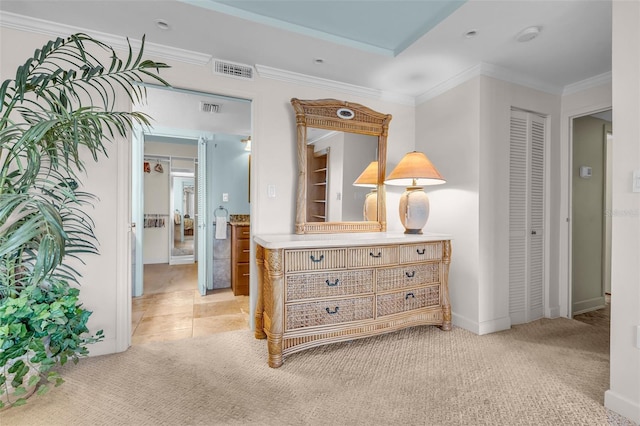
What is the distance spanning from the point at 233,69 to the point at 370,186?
1602 millimetres

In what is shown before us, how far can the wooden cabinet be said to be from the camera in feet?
12.9

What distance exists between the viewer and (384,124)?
120 inches

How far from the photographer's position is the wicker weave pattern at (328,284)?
2166 mm

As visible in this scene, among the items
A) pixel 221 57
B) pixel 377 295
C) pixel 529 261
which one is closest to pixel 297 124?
pixel 221 57

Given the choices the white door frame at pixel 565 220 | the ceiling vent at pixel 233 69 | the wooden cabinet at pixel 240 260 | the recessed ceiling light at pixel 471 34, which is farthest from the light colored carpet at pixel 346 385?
the recessed ceiling light at pixel 471 34

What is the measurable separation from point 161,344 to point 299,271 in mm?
1307

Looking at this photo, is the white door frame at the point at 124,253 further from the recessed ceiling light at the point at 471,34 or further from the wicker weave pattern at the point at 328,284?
the recessed ceiling light at the point at 471,34

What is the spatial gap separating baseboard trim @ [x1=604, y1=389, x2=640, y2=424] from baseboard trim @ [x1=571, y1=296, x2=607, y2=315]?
76.1 inches

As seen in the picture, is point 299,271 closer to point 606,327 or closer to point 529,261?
point 529,261

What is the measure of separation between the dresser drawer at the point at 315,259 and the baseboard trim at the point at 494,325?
1428 millimetres

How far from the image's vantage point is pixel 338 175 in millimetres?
2859

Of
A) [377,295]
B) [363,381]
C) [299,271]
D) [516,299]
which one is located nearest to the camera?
[363,381]

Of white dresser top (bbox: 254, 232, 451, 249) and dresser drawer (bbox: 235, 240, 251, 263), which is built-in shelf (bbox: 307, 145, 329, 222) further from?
dresser drawer (bbox: 235, 240, 251, 263)

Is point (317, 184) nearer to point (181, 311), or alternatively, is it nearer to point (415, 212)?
point (415, 212)
